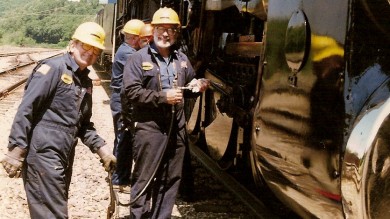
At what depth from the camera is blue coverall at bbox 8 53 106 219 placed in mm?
3193

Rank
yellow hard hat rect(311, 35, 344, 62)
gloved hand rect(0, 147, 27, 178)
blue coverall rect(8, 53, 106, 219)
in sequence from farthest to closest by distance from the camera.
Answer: blue coverall rect(8, 53, 106, 219)
gloved hand rect(0, 147, 27, 178)
yellow hard hat rect(311, 35, 344, 62)

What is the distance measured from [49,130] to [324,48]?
1.81m

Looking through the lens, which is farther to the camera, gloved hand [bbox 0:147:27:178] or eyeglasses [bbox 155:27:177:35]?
eyeglasses [bbox 155:27:177:35]

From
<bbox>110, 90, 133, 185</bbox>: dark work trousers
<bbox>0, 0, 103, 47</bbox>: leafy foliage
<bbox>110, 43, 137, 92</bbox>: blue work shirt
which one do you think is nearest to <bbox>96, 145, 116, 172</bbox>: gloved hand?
<bbox>110, 90, 133, 185</bbox>: dark work trousers

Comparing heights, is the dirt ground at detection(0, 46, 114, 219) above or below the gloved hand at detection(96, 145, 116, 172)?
below

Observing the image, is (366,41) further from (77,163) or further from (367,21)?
(77,163)

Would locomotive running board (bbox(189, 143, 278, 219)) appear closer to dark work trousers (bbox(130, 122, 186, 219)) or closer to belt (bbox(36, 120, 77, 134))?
dark work trousers (bbox(130, 122, 186, 219))

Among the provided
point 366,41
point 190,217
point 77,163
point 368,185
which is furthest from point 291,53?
point 77,163

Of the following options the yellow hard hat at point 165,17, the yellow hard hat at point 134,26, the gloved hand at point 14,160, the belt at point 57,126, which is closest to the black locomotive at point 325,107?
the yellow hard hat at point 165,17

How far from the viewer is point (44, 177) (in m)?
3.25

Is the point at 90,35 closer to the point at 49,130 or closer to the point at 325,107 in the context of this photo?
the point at 49,130

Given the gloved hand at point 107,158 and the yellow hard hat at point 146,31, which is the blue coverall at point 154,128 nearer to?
the gloved hand at point 107,158

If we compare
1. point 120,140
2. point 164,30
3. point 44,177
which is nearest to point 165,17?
point 164,30

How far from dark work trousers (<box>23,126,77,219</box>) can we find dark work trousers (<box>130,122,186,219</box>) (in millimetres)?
820
